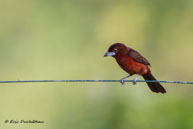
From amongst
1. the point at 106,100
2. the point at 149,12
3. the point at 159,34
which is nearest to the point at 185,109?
the point at 106,100

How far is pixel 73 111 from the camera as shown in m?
10.4

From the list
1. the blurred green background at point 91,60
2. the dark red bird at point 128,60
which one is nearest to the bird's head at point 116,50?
the dark red bird at point 128,60

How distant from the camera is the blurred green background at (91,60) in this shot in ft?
33.2

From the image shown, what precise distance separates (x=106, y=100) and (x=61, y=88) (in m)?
1.08

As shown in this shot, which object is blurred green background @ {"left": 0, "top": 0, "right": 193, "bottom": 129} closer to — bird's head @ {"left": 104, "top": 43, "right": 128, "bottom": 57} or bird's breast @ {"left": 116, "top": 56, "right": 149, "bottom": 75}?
bird's breast @ {"left": 116, "top": 56, "right": 149, "bottom": 75}

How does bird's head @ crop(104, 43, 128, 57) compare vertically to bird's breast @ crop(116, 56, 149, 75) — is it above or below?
above

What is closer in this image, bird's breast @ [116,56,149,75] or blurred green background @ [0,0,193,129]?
Result: bird's breast @ [116,56,149,75]

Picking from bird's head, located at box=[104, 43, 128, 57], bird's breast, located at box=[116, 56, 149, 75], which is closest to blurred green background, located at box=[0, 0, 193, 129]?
bird's breast, located at box=[116, 56, 149, 75]

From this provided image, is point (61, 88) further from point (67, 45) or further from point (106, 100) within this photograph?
point (67, 45)

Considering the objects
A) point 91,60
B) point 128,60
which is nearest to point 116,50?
point 128,60

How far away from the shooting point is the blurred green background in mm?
10133

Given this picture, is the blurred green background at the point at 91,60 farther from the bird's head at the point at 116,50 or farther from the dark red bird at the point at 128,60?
the bird's head at the point at 116,50

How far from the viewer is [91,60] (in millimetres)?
13188

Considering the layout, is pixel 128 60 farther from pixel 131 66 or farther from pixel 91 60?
pixel 91 60
